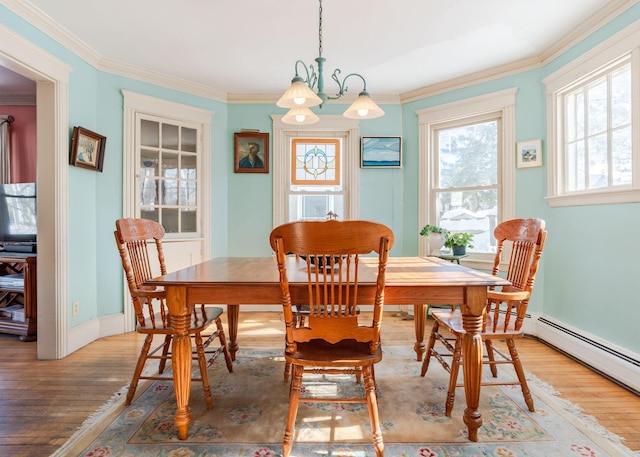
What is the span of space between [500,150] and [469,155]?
34 cm

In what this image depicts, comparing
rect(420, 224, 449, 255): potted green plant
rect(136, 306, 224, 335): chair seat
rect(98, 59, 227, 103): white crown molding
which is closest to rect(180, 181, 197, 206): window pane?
rect(98, 59, 227, 103): white crown molding

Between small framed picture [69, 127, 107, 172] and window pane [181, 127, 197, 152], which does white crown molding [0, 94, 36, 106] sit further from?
window pane [181, 127, 197, 152]

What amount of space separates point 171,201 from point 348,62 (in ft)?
7.95

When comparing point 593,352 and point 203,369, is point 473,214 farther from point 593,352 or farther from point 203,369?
point 203,369

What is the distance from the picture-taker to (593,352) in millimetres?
2559

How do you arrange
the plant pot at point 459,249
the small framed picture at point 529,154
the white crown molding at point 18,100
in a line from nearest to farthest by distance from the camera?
the small framed picture at point 529,154 → the plant pot at point 459,249 → the white crown molding at point 18,100

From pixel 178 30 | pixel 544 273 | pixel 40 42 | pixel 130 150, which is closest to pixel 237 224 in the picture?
pixel 130 150

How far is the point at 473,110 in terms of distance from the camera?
3764mm

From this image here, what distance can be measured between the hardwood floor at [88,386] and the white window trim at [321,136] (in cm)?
162

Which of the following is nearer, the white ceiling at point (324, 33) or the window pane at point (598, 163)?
the white ceiling at point (324, 33)

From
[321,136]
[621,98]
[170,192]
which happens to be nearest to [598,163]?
[621,98]

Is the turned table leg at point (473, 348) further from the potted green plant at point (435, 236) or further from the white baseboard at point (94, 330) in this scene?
the white baseboard at point (94, 330)

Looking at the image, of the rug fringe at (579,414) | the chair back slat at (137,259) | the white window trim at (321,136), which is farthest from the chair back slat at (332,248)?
the white window trim at (321,136)

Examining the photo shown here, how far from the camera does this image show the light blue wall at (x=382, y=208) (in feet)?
8.27
